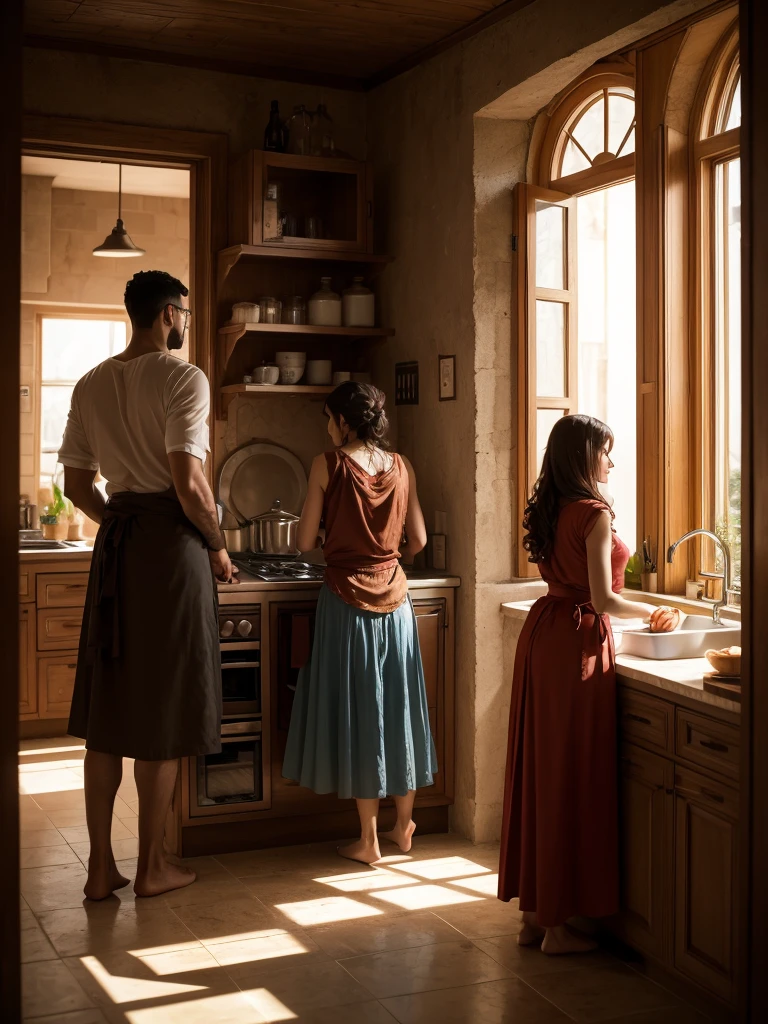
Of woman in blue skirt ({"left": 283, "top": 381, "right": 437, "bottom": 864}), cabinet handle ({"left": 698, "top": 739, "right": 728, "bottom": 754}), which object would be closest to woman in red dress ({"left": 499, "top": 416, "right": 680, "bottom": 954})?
cabinet handle ({"left": 698, "top": 739, "right": 728, "bottom": 754})

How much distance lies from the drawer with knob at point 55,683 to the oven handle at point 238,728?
195cm

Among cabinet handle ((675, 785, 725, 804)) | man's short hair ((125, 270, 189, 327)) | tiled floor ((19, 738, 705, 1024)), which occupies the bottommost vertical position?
tiled floor ((19, 738, 705, 1024))

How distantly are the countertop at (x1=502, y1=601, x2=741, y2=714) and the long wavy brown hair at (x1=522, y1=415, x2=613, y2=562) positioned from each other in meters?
0.38

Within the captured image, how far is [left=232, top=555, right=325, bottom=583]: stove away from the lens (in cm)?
411

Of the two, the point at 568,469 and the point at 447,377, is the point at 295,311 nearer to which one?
the point at 447,377

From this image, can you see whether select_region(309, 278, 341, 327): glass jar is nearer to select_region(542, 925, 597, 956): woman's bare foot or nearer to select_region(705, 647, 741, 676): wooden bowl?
select_region(705, 647, 741, 676): wooden bowl

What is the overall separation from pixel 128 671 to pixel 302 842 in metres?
1.10

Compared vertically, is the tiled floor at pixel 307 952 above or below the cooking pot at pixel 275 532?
below

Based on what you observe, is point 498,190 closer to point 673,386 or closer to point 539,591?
point 673,386

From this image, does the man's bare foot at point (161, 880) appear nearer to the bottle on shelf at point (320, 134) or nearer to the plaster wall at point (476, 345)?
the plaster wall at point (476, 345)

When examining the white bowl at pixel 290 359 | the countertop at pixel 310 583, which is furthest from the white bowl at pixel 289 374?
the countertop at pixel 310 583

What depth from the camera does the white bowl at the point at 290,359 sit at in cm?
456

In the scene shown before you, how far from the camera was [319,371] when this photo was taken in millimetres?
4633

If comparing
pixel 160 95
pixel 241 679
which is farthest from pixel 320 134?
pixel 241 679
